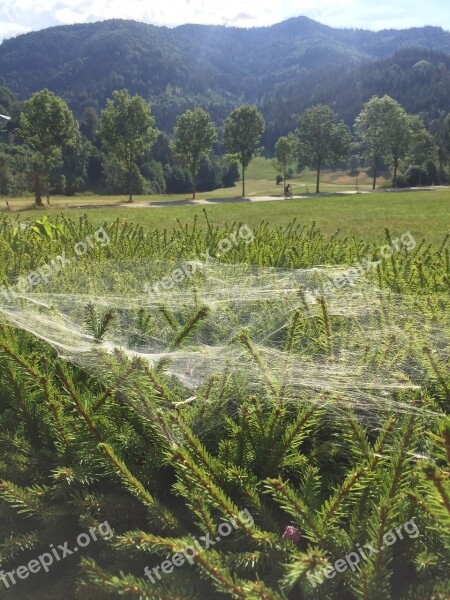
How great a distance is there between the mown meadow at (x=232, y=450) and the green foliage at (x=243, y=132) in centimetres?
5625

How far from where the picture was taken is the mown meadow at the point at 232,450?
1.48 m

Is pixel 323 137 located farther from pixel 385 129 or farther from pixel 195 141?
pixel 195 141

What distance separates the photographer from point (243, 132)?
189ft

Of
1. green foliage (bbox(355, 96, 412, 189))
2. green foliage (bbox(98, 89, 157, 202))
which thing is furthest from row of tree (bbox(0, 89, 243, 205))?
green foliage (bbox(355, 96, 412, 189))

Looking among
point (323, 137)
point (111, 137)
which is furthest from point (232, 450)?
point (323, 137)

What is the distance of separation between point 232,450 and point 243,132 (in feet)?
195

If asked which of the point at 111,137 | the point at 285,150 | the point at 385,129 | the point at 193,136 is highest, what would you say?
the point at 385,129

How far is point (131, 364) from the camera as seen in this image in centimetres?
188

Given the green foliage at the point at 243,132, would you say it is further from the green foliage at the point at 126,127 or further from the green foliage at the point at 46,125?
the green foliage at the point at 46,125

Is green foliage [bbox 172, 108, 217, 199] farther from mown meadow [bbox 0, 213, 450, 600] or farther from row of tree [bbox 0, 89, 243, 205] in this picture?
mown meadow [bbox 0, 213, 450, 600]

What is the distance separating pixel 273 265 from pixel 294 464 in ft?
9.12

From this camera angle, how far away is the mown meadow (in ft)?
4.85

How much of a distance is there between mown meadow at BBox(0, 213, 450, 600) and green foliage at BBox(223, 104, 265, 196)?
56.2 metres

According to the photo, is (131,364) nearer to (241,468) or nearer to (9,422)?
(241,468)
